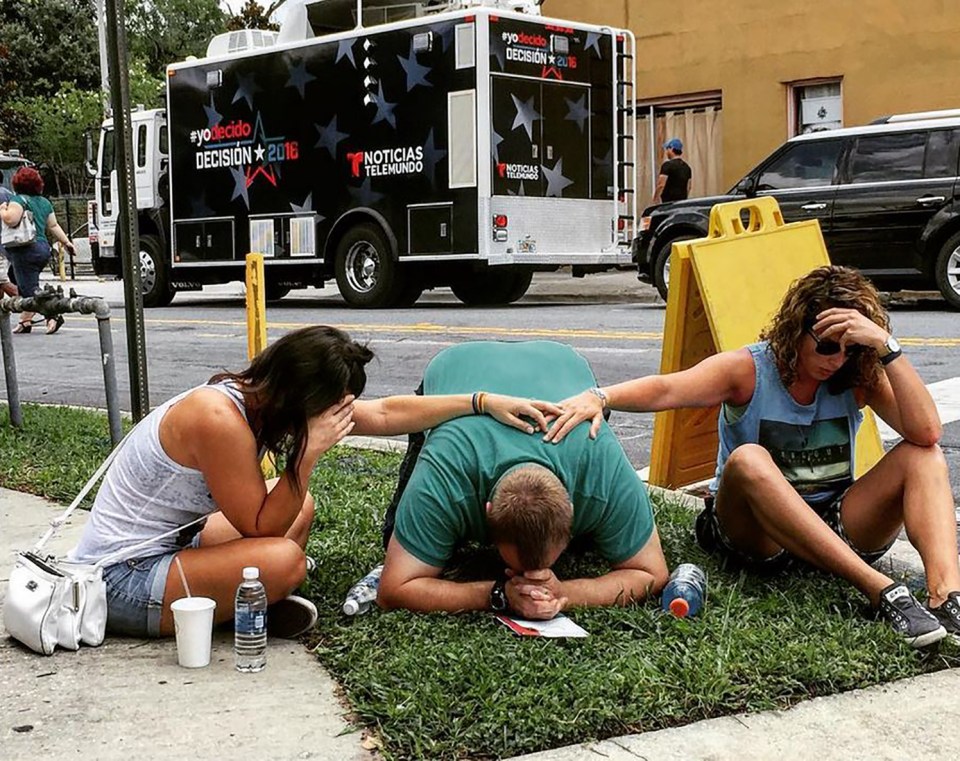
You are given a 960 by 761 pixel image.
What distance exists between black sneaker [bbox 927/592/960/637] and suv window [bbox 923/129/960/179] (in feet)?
31.9

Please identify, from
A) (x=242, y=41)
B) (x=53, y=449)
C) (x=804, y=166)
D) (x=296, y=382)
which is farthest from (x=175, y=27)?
(x=296, y=382)

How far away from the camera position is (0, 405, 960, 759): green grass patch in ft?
10.7

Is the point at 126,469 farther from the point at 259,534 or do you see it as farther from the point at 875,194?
the point at 875,194

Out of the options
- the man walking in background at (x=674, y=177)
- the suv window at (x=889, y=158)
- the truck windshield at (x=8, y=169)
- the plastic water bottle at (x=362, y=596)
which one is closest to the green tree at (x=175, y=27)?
the truck windshield at (x=8, y=169)

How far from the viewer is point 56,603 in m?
3.83

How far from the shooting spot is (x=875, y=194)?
13109mm

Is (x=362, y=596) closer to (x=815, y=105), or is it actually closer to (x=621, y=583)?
(x=621, y=583)

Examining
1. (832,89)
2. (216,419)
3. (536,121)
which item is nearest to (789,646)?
(216,419)

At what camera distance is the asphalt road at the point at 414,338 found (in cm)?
955

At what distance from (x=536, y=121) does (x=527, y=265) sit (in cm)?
164

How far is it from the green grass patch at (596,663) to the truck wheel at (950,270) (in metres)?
8.95

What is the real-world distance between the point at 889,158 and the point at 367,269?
20.0 ft


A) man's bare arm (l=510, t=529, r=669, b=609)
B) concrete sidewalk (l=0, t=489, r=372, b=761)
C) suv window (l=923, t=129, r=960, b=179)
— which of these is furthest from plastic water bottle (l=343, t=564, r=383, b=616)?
suv window (l=923, t=129, r=960, b=179)

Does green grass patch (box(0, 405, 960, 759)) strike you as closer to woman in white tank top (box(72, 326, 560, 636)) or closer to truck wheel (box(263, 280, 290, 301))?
woman in white tank top (box(72, 326, 560, 636))
